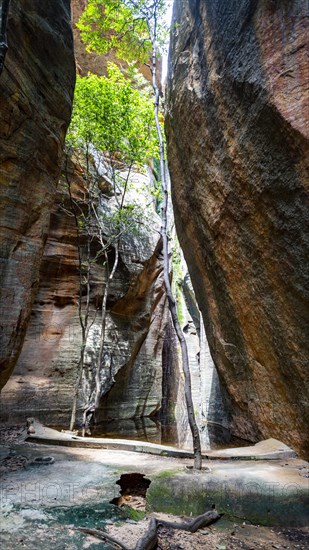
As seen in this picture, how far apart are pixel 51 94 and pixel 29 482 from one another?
7.26 metres

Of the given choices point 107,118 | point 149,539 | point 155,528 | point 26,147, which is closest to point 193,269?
point 26,147

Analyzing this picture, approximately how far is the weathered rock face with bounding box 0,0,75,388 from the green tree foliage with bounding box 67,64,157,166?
5.84 metres

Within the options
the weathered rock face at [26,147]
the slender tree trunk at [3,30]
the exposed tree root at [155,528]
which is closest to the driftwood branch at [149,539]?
the exposed tree root at [155,528]

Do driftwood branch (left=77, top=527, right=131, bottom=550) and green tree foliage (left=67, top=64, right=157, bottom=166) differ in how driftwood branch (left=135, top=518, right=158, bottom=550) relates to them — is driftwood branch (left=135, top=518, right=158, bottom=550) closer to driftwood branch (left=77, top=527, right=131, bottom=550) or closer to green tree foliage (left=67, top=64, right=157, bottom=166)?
driftwood branch (left=77, top=527, right=131, bottom=550)

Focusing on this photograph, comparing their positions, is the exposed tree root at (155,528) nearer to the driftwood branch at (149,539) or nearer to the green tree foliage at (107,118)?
the driftwood branch at (149,539)

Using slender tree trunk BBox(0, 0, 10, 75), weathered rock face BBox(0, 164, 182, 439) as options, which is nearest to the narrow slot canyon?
slender tree trunk BBox(0, 0, 10, 75)

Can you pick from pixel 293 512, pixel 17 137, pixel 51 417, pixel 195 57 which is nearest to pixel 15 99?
pixel 17 137

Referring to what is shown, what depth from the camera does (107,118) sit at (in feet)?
47.8

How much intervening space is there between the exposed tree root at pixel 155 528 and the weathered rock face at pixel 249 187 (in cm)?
316

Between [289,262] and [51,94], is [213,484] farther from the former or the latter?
[51,94]

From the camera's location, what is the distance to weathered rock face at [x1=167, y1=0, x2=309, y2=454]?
6164mm

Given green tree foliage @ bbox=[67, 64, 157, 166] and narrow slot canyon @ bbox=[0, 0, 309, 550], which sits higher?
green tree foliage @ bbox=[67, 64, 157, 166]

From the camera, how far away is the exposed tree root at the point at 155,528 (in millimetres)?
3718

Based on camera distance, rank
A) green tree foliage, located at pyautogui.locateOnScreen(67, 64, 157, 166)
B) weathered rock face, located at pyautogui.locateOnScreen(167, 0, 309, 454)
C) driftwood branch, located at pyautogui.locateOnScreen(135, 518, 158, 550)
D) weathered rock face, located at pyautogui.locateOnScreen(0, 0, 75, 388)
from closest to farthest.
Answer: driftwood branch, located at pyautogui.locateOnScreen(135, 518, 158, 550), weathered rock face, located at pyautogui.locateOnScreen(167, 0, 309, 454), weathered rock face, located at pyautogui.locateOnScreen(0, 0, 75, 388), green tree foliage, located at pyautogui.locateOnScreen(67, 64, 157, 166)
